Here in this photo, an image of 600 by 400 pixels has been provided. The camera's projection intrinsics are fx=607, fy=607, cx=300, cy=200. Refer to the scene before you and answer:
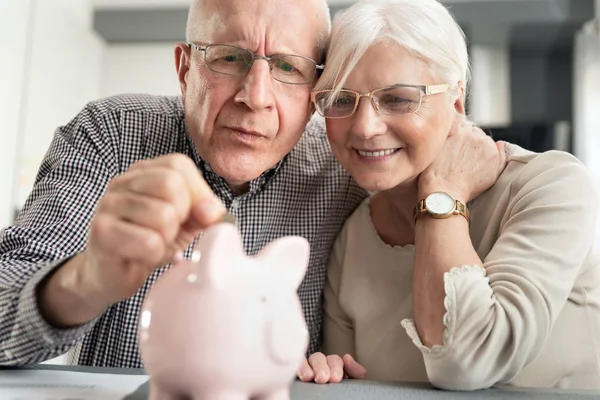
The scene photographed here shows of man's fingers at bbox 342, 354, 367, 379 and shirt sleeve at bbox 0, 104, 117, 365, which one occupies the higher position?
shirt sleeve at bbox 0, 104, 117, 365

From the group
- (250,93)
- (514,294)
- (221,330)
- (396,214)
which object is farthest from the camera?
(396,214)

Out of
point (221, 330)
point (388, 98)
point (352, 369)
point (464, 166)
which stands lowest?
point (352, 369)

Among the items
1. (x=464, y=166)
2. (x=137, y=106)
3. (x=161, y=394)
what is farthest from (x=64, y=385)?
(x=464, y=166)

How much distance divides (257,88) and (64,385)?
23.4 inches

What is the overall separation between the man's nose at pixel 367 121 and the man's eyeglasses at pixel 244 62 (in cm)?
16

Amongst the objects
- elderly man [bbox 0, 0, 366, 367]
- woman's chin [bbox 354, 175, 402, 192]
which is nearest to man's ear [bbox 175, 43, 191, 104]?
elderly man [bbox 0, 0, 366, 367]

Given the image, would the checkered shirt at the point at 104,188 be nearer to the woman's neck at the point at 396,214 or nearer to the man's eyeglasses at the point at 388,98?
the woman's neck at the point at 396,214

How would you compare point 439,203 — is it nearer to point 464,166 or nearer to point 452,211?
point 452,211

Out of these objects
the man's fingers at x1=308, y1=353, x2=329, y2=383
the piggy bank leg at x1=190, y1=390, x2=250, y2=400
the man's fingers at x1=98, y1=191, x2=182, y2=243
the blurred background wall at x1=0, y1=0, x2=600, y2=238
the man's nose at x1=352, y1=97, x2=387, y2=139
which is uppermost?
the blurred background wall at x1=0, y1=0, x2=600, y2=238

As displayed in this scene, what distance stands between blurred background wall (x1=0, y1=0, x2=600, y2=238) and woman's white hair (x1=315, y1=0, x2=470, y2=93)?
2.16 meters

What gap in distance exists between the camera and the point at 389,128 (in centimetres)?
111

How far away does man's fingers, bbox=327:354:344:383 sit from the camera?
3.00 feet

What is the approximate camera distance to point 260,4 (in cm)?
115

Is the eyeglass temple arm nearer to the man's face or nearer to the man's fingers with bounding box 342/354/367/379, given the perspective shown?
the man's face
